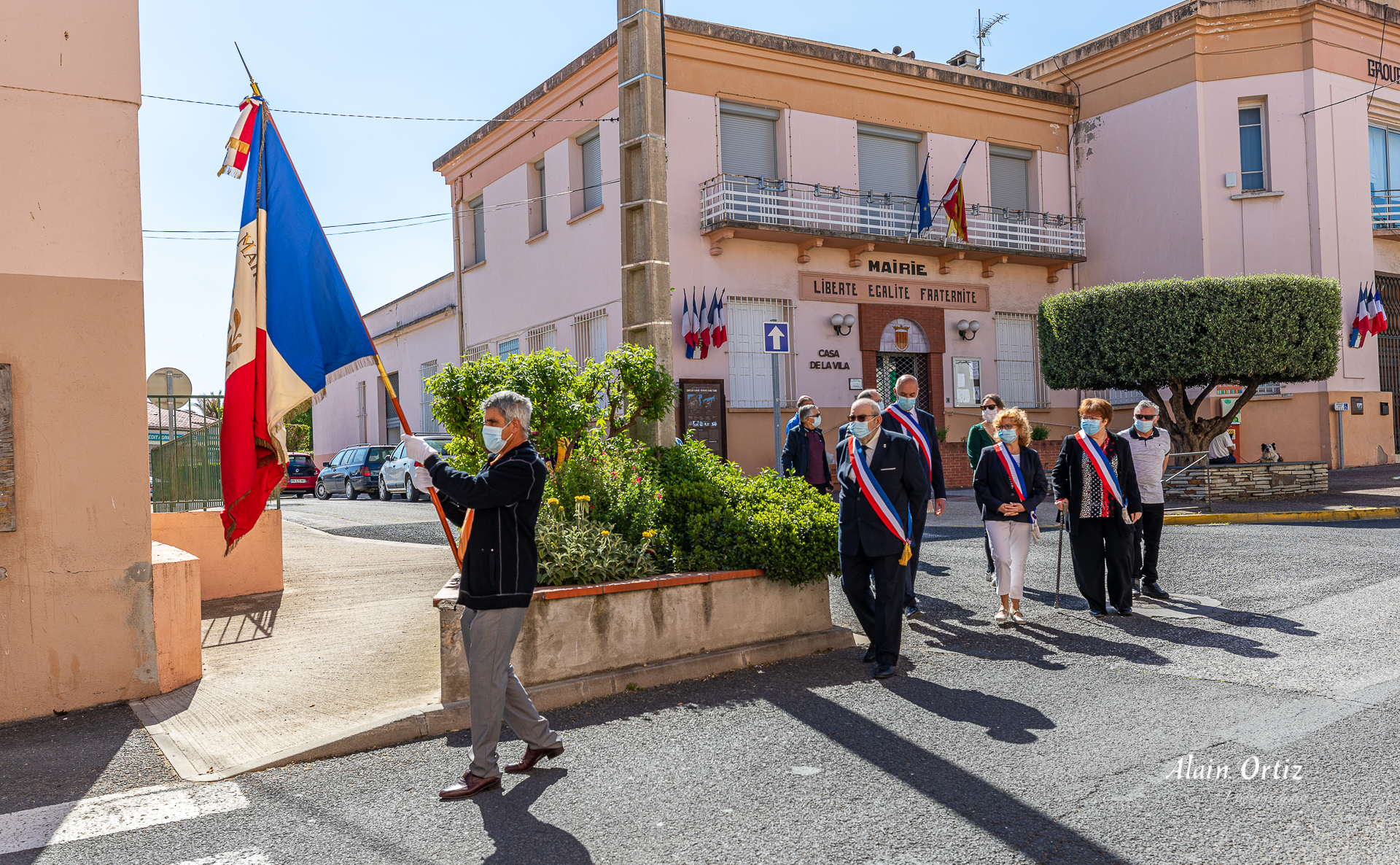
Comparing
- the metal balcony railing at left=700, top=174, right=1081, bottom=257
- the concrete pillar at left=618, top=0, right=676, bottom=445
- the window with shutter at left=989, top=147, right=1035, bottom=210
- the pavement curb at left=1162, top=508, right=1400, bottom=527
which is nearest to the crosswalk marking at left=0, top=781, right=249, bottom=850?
the concrete pillar at left=618, top=0, right=676, bottom=445

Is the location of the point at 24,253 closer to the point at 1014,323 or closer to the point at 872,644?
the point at 872,644

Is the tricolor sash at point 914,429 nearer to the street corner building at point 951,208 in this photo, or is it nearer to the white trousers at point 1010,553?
the white trousers at point 1010,553

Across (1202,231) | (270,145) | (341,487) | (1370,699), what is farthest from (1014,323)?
(270,145)

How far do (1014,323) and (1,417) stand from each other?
72.6 feet

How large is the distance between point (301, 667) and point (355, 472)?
65.2 ft

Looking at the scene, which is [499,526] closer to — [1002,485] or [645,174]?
[645,174]

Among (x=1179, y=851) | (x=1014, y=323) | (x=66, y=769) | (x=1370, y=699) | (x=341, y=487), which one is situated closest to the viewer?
(x=1179, y=851)

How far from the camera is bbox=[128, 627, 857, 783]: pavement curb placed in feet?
16.7

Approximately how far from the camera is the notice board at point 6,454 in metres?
6.02

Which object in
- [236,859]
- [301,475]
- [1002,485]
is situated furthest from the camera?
[301,475]

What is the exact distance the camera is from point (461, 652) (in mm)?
5648

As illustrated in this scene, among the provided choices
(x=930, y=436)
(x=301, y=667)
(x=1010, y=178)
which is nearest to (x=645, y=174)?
(x=930, y=436)

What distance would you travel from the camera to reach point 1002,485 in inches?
317

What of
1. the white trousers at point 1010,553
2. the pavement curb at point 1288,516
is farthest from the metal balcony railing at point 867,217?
the white trousers at point 1010,553
